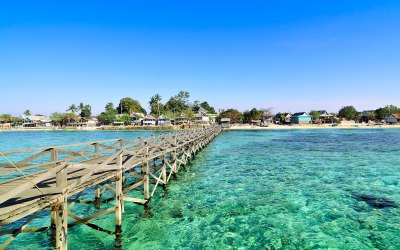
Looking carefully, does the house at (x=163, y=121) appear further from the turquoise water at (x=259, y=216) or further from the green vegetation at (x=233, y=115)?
the turquoise water at (x=259, y=216)

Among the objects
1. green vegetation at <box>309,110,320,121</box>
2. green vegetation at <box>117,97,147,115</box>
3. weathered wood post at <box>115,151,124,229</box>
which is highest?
green vegetation at <box>117,97,147,115</box>

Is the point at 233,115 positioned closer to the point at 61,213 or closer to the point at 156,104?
the point at 156,104

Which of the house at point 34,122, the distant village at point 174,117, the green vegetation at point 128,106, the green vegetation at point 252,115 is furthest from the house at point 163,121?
the house at point 34,122

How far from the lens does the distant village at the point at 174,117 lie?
382 feet

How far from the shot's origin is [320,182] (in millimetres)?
16562

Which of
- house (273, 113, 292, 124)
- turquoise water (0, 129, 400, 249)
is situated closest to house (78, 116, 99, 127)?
house (273, 113, 292, 124)

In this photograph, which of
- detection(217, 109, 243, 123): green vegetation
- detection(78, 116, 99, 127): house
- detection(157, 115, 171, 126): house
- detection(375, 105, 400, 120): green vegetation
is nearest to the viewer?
detection(157, 115, 171, 126): house

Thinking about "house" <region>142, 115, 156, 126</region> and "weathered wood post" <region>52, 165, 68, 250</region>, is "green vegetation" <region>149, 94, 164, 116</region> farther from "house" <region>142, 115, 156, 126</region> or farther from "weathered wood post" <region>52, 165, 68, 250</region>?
"weathered wood post" <region>52, 165, 68, 250</region>

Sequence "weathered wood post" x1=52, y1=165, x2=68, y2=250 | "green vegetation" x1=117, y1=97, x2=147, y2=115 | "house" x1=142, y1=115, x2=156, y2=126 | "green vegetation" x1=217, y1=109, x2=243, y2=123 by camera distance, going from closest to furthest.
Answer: "weathered wood post" x1=52, y1=165, x2=68, y2=250, "house" x1=142, y1=115, x2=156, y2=126, "green vegetation" x1=217, y1=109, x2=243, y2=123, "green vegetation" x1=117, y1=97, x2=147, y2=115

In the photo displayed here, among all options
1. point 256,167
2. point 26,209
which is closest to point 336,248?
point 26,209

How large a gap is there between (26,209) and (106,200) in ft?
23.1

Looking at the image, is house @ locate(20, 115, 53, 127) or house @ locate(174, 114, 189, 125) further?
house @ locate(20, 115, 53, 127)

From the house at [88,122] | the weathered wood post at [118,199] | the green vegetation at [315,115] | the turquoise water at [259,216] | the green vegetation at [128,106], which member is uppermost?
the green vegetation at [128,106]

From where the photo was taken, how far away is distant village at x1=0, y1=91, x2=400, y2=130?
116519 millimetres
